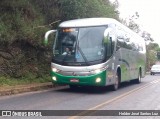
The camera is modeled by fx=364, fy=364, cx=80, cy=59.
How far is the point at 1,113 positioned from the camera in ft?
31.1

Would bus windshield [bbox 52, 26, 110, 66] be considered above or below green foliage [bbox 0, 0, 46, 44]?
below

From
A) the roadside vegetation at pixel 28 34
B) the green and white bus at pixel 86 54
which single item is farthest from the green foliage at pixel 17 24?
the green and white bus at pixel 86 54

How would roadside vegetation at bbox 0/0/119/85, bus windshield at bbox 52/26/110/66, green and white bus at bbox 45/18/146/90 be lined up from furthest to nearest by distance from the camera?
roadside vegetation at bbox 0/0/119/85
bus windshield at bbox 52/26/110/66
green and white bus at bbox 45/18/146/90

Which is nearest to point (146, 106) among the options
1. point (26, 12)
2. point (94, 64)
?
point (94, 64)

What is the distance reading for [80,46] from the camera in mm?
15516

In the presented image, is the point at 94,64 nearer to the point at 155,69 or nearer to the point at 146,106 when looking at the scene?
the point at 146,106

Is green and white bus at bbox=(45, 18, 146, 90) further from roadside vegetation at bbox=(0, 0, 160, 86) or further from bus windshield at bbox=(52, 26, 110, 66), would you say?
roadside vegetation at bbox=(0, 0, 160, 86)

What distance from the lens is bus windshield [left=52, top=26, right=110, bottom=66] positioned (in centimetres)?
1525

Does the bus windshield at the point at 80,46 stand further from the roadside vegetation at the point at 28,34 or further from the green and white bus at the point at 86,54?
the roadside vegetation at the point at 28,34

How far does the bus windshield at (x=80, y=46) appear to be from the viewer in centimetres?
1525

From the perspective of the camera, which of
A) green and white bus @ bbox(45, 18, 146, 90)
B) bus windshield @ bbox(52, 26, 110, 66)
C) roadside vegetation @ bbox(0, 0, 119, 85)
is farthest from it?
roadside vegetation @ bbox(0, 0, 119, 85)

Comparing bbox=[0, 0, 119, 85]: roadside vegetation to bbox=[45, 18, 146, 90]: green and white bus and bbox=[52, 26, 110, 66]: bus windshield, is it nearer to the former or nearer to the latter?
bbox=[45, 18, 146, 90]: green and white bus

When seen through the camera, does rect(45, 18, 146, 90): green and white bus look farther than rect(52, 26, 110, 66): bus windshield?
No

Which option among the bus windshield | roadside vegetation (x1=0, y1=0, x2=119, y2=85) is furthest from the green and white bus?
roadside vegetation (x1=0, y1=0, x2=119, y2=85)
